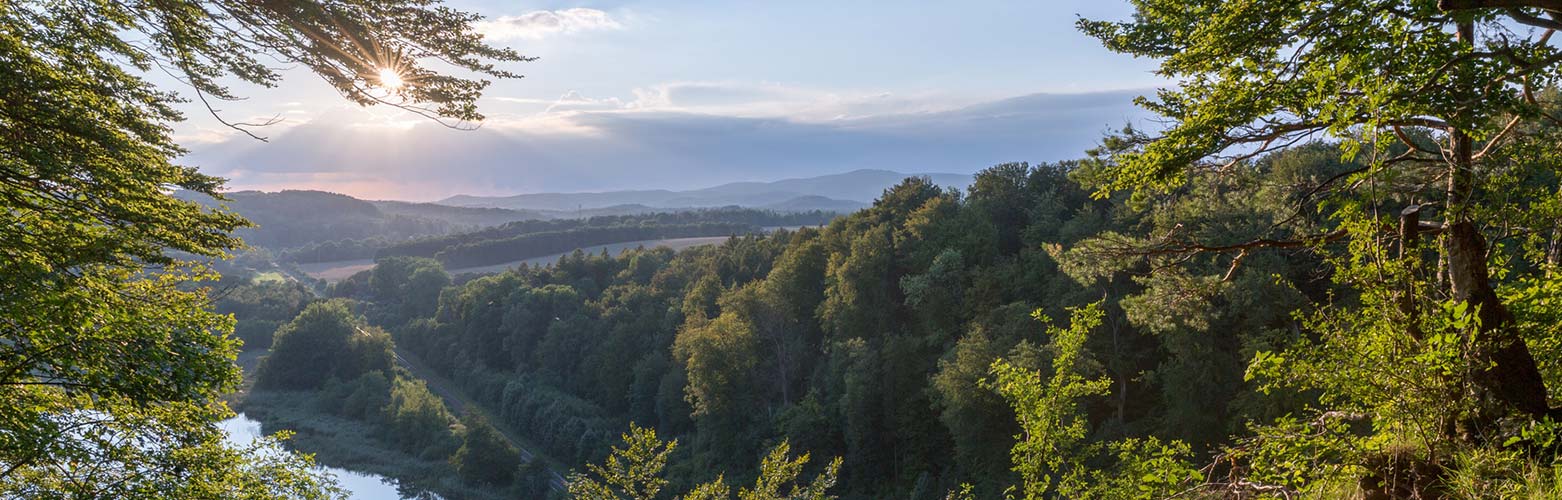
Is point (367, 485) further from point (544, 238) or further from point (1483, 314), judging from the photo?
point (544, 238)

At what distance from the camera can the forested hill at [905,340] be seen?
54.4 ft

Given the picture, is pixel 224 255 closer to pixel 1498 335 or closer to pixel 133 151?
pixel 133 151

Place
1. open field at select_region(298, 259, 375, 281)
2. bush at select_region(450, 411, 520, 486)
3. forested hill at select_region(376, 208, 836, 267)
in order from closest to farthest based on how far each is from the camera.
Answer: bush at select_region(450, 411, 520, 486), open field at select_region(298, 259, 375, 281), forested hill at select_region(376, 208, 836, 267)

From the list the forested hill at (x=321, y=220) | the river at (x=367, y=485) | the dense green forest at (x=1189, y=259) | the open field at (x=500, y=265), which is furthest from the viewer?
the forested hill at (x=321, y=220)

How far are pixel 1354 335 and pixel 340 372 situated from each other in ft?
191

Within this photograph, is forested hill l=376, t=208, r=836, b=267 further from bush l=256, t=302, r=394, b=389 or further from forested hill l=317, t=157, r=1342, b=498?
forested hill l=317, t=157, r=1342, b=498

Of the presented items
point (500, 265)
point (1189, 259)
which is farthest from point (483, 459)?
point (500, 265)

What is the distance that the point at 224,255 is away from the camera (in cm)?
876

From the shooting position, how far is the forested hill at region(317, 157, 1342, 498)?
16.6m

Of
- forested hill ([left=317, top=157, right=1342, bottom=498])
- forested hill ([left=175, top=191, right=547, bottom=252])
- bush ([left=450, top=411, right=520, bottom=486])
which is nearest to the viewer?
forested hill ([left=317, top=157, right=1342, bottom=498])

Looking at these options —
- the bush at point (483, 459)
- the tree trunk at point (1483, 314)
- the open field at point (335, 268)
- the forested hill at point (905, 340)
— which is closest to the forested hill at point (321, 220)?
the open field at point (335, 268)

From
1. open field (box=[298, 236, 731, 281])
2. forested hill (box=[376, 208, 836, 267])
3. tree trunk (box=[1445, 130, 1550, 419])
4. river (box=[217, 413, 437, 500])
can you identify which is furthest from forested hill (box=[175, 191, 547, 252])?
tree trunk (box=[1445, 130, 1550, 419])

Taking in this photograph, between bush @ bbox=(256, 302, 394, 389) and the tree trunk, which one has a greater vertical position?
the tree trunk

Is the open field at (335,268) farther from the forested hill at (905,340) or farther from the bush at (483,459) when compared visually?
the bush at (483,459)
